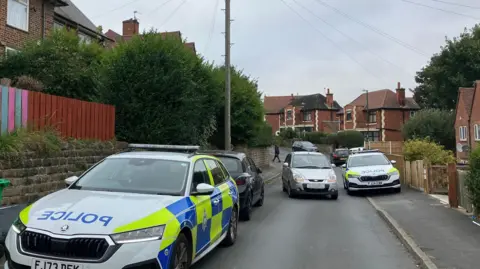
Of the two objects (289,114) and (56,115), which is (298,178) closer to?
(56,115)

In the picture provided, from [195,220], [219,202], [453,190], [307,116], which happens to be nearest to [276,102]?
[307,116]

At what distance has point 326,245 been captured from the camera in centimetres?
816

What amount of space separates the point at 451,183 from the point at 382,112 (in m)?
Answer: 59.8

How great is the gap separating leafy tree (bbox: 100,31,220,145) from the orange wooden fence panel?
2.87ft

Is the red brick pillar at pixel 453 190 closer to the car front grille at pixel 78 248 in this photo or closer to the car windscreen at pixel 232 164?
the car windscreen at pixel 232 164

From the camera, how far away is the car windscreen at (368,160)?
58.5 feet

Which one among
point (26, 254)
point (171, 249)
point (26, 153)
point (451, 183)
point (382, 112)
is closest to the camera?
point (26, 254)

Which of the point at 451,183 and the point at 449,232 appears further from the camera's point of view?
the point at 451,183

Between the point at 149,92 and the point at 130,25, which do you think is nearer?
the point at 149,92

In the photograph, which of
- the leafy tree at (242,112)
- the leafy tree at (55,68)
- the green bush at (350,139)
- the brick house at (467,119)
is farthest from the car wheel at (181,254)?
the green bush at (350,139)

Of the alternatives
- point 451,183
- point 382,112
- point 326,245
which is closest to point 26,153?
point 326,245

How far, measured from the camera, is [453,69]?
2160 inches

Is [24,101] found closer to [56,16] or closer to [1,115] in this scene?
[1,115]

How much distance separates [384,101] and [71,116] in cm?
6494
